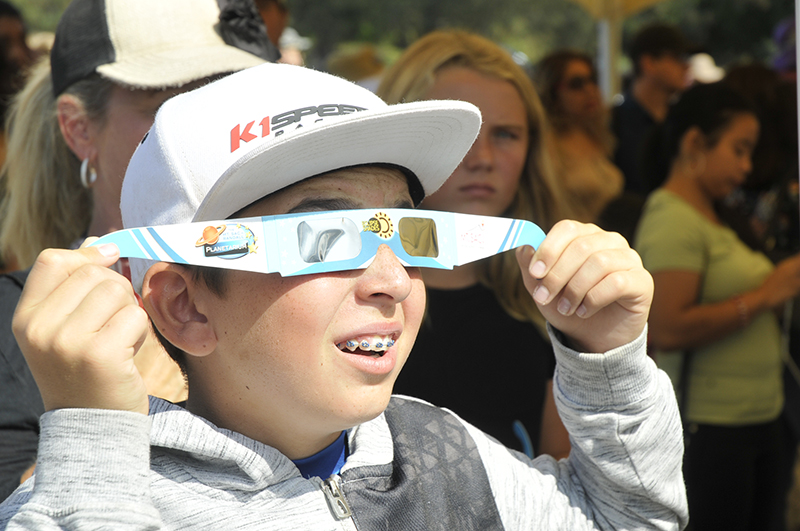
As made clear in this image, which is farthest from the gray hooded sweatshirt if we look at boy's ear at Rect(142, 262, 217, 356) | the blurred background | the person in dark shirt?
the blurred background

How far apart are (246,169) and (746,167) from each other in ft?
9.58

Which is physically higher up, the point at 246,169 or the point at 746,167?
the point at 246,169

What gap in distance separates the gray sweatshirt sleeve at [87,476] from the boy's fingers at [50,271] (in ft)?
0.54

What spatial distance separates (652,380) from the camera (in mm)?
1516

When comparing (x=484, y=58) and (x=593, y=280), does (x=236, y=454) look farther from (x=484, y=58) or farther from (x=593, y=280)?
(x=484, y=58)

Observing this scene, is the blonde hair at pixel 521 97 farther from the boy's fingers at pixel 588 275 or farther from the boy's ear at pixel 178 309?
the boy's ear at pixel 178 309

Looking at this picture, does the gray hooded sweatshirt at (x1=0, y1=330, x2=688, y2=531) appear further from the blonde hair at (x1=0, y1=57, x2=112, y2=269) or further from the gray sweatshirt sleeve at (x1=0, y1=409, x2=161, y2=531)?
the blonde hair at (x1=0, y1=57, x2=112, y2=269)

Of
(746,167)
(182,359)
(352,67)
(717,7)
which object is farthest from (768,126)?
(717,7)

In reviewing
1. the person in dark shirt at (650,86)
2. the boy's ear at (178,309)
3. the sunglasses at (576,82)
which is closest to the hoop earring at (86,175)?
the boy's ear at (178,309)

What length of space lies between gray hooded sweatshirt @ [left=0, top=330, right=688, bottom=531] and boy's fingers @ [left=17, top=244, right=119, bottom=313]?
0.56 feet

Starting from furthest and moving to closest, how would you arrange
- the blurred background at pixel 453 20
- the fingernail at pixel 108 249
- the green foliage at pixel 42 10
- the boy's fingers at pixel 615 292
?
the green foliage at pixel 42 10
the blurred background at pixel 453 20
the boy's fingers at pixel 615 292
the fingernail at pixel 108 249

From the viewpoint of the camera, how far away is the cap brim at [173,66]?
1879 millimetres

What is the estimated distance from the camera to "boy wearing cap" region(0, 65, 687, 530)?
1.08 meters

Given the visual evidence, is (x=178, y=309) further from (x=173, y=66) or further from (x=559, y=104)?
(x=559, y=104)
